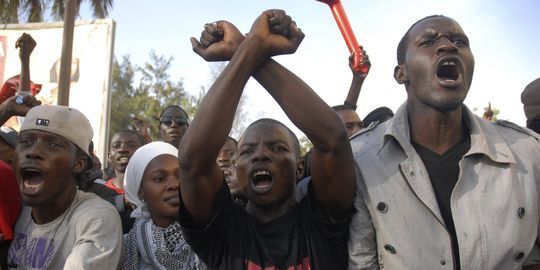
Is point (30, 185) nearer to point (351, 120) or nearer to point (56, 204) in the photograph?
point (56, 204)

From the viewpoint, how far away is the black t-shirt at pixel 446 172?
7.11 feet

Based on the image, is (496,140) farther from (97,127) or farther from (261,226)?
(97,127)

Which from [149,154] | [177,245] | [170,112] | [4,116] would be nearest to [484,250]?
[177,245]

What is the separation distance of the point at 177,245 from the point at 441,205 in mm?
1433

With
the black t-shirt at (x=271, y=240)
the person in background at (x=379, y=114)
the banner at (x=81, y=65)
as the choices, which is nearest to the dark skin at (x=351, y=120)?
the person in background at (x=379, y=114)

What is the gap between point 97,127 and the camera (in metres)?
9.92

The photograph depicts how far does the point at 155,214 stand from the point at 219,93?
1.22 metres

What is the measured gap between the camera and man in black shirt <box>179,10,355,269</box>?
7.03 ft

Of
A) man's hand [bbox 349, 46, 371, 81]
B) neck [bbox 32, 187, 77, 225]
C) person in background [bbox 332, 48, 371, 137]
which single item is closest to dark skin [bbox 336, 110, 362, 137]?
person in background [bbox 332, 48, 371, 137]

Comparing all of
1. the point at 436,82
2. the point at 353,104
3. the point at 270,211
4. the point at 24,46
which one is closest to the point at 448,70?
the point at 436,82

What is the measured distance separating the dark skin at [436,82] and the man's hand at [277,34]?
609 millimetres

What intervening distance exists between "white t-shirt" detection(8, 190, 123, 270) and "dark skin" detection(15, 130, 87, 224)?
62mm

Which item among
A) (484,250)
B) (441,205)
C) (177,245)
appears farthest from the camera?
(177,245)

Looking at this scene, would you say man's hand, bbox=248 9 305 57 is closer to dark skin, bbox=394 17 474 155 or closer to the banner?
dark skin, bbox=394 17 474 155
